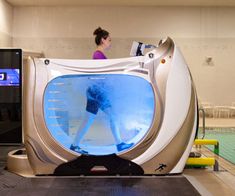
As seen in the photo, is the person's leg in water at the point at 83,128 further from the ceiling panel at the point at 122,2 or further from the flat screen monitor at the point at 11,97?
the ceiling panel at the point at 122,2

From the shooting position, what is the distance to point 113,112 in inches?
101

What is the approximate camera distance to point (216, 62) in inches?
397

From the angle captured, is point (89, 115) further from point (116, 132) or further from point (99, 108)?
point (116, 132)

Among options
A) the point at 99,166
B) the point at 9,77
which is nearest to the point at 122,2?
the point at 9,77

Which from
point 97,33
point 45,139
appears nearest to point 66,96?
point 45,139

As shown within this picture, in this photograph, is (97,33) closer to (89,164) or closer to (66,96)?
(66,96)

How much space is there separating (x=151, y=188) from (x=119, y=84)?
791mm

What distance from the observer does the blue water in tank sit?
2.53m

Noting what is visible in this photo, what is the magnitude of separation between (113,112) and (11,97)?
7.33 ft

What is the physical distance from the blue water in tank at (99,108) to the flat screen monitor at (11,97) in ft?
6.25

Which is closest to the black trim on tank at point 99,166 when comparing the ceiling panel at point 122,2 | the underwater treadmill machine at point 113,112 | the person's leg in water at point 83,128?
the underwater treadmill machine at point 113,112

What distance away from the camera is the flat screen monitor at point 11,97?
4.30 metres

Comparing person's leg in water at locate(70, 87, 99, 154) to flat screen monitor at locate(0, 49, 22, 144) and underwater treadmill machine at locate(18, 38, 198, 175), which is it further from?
flat screen monitor at locate(0, 49, 22, 144)

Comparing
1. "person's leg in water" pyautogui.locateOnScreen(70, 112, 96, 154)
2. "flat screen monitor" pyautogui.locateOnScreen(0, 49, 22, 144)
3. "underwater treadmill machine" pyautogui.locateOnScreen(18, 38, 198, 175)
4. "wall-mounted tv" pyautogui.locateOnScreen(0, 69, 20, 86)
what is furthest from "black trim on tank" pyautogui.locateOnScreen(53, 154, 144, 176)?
"wall-mounted tv" pyautogui.locateOnScreen(0, 69, 20, 86)
